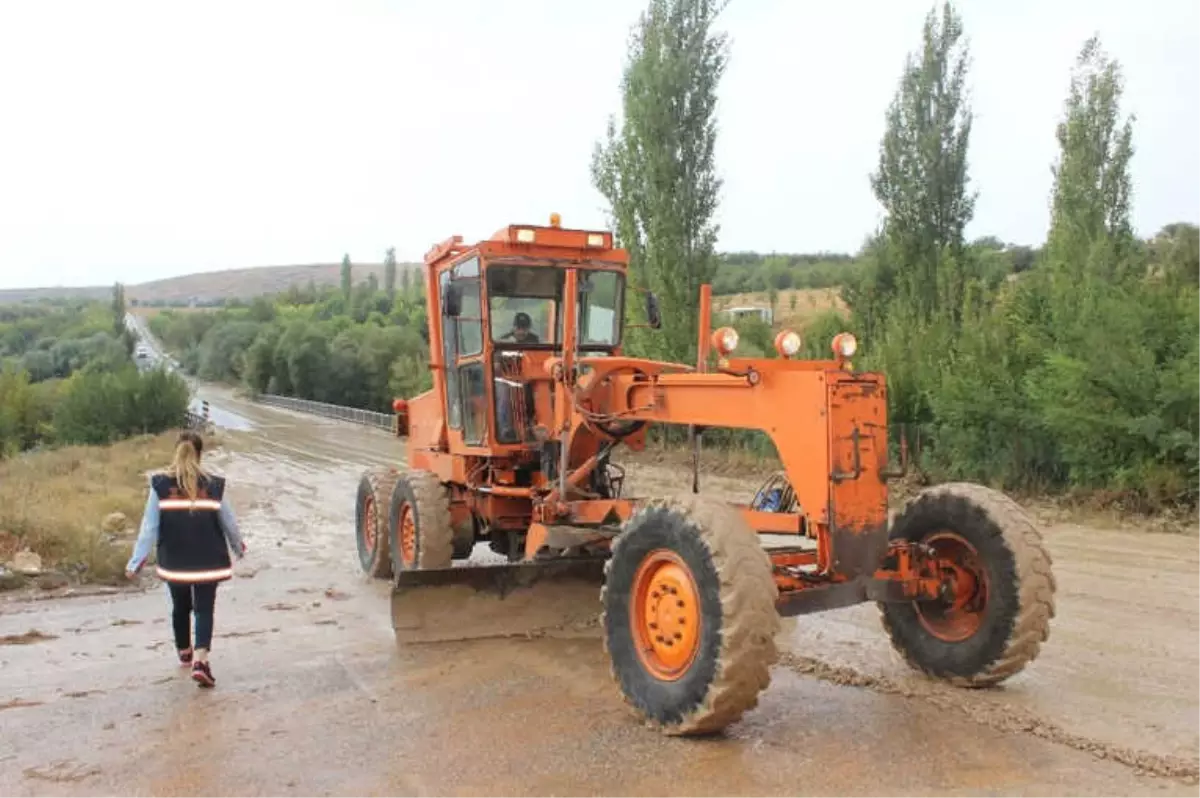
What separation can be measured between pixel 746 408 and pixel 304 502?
1438cm

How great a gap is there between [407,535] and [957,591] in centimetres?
544

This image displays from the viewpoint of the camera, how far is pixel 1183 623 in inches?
304

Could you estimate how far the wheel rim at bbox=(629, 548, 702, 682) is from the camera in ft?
17.6

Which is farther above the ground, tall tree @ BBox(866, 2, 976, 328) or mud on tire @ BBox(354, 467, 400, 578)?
tall tree @ BBox(866, 2, 976, 328)

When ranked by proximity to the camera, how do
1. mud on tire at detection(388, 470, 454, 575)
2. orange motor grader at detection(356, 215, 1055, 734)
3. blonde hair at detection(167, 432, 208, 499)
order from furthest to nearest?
mud on tire at detection(388, 470, 454, 575) → blonde hair at detection(167, 432, 208, 499) → orange motor grader at detection(356, 215, 1055, 734)

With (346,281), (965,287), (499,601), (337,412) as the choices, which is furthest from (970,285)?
(346,281)

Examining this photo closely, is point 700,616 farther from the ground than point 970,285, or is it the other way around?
point 970,285

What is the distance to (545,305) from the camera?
888 cm

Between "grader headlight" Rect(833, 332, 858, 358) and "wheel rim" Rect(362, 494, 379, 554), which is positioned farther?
"wheel rim" Rect(362, 494, 379, 554)

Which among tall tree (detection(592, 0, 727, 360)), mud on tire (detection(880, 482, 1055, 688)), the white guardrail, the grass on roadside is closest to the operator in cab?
mud on tire (detection(880, 482, 1055, 688))

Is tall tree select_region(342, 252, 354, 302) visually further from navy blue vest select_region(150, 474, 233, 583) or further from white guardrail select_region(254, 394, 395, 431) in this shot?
navy blue vest select_region(150, 474, 233, 583)

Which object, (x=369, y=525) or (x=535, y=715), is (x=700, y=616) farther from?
(x=369, y=525)

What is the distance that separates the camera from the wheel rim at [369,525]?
10.8 metres

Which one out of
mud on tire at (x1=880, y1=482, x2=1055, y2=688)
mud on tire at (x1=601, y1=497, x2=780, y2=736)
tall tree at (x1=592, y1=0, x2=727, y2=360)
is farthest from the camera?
tall tree at (x1=592, y1=0, x2=727, y2=360)
